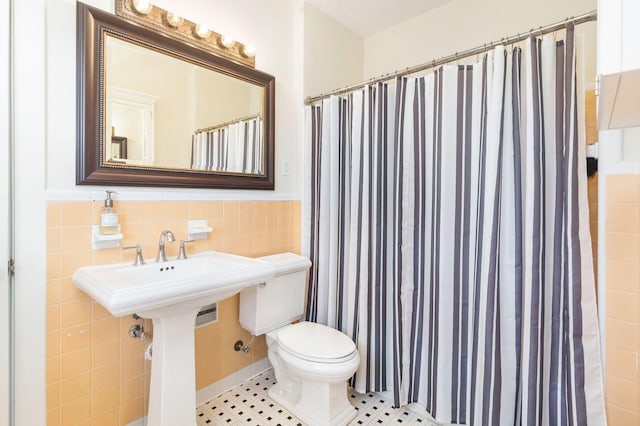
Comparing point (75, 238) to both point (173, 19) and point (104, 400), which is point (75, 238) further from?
point (173, 19)

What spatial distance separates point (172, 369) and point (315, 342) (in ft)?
2.26

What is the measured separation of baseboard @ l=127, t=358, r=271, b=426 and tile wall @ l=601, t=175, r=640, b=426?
1755mm

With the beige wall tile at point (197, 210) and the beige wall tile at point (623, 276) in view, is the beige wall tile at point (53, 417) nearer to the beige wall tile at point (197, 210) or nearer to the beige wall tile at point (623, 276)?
the beige wall tile at point (197, 210)

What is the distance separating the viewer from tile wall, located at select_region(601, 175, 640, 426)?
1.06 meters

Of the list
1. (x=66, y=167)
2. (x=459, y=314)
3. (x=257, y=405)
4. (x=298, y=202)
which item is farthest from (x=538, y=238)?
(x=66, y=167)

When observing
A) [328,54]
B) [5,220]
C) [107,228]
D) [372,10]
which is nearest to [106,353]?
[107,228]

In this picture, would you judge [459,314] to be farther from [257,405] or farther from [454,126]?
[257,405]

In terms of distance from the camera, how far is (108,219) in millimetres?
1295

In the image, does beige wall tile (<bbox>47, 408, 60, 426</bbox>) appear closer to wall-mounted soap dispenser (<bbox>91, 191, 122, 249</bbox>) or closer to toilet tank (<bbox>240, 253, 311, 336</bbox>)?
wall-mounted soap dispenser (<bbox>91, 191, 122, 249</bbox>)

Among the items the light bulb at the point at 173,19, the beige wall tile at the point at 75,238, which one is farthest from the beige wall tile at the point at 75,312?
the light bulb at the point at 173,19

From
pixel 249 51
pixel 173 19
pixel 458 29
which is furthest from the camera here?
pixel 458 29

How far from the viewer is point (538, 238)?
1222mm

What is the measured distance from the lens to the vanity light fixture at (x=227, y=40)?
5.66ft

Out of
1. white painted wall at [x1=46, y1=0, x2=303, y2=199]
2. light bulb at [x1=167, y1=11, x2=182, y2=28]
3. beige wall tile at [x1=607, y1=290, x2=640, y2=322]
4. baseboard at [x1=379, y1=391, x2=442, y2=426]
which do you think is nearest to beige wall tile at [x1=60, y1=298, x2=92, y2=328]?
white painted wall at [x1=46, y1=0, x2=303, y2=199]
